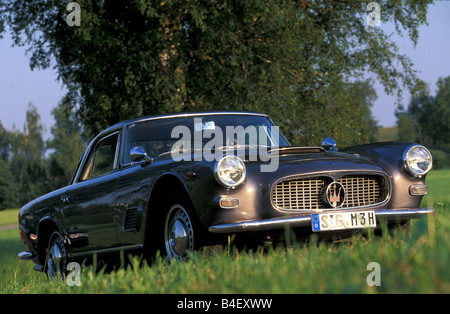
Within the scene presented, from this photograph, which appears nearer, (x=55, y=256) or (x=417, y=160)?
(x=417, y=160)

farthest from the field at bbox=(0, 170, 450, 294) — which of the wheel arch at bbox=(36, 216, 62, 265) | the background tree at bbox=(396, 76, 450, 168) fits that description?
the background tree at bbox=(396, 76, 450, 168)

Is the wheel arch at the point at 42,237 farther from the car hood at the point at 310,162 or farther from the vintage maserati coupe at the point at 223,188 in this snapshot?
the car hood at the point at 310,162

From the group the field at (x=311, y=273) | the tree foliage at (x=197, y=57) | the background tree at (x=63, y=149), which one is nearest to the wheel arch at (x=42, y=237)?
the field at (x=311, y=273)

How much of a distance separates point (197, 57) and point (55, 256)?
1230cm

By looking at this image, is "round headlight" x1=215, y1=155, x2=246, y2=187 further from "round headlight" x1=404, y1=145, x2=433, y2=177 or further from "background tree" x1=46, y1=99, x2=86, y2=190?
"background tree" x1=46, y1=99, x2=86, y2=190

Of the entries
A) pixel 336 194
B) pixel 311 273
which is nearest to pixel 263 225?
pixel 336 194

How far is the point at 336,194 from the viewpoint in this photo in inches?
200

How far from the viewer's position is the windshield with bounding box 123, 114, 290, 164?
606cm

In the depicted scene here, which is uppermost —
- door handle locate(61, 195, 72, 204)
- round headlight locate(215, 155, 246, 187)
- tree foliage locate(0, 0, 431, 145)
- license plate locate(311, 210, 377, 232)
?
tree foliage locate(0, 0, 431, 145)

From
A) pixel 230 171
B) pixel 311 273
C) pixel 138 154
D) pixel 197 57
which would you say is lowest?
pixel 311 273

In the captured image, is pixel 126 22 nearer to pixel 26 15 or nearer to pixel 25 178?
pixel 26 15

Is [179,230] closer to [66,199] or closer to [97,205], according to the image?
[97,205]

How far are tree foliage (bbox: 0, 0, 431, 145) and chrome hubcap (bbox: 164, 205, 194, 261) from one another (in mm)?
11896

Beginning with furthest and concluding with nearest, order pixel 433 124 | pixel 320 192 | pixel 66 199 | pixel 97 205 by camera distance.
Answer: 1. pixel 433 124
2. pixel 66 199
3. pixel 97 205
4. pixel 320 192
